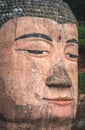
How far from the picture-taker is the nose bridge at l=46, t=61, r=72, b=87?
19.7ft

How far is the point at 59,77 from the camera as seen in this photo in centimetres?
601

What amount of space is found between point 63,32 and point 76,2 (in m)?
10.3

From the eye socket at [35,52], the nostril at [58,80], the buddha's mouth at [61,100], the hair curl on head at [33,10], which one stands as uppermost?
the hair curl on head at [33,10]

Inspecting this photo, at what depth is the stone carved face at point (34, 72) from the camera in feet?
19.8

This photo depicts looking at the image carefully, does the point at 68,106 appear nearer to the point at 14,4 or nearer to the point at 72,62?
the point at 72,62

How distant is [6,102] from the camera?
6.13 m

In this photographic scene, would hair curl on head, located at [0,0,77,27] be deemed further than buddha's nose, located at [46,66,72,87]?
Yes

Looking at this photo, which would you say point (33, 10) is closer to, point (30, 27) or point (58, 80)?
point (30, 27)

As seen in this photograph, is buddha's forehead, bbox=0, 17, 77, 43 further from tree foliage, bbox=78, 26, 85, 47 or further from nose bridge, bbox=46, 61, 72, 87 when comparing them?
tree foliage, bbox=78, 26, 85, 47

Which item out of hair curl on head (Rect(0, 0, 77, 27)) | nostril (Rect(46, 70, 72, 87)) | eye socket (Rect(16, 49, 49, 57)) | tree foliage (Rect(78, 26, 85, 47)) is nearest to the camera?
nostril (Rect(46, 70, 72, 87))

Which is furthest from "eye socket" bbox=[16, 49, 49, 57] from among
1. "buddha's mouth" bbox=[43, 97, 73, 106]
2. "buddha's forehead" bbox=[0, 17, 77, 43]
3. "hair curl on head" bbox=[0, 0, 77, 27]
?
"buddha's mouth" bbox=[43, 97, 73, 106]

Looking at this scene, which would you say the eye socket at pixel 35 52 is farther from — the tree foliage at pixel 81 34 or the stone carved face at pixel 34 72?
the tree foliage at pixel 81 34

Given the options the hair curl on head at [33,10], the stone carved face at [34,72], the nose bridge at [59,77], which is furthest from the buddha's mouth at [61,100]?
the hair curl on head at [33,10]

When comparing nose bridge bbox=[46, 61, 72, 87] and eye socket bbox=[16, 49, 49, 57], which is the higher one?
eye socket bbox=[16, 49, 49, 57]
